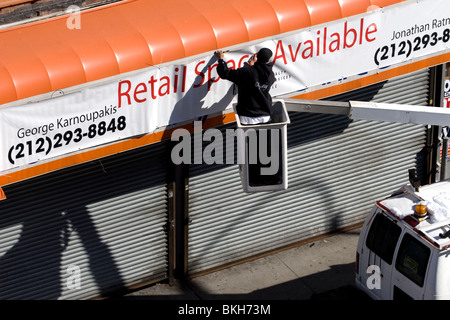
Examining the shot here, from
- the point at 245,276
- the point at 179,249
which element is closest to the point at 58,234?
the point at 179,249

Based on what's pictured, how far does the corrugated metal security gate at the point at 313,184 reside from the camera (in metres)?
14.2

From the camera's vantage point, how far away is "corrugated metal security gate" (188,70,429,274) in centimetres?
1423

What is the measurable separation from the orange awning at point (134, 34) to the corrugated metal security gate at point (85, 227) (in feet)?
5.50

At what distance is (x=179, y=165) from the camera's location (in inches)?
536

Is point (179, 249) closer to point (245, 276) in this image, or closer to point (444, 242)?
point (245, 276)

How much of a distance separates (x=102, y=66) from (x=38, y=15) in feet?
5.88

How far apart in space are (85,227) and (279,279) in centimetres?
338

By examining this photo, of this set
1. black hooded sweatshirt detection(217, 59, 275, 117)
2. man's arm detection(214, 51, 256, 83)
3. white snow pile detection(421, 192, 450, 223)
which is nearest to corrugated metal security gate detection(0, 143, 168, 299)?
man's arm detection(214, 51, 256, 83)

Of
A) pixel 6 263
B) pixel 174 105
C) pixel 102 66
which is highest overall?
pixel 102 66

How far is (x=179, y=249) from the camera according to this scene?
14344 millimetres

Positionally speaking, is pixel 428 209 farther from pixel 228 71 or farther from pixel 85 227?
pixel 85 227

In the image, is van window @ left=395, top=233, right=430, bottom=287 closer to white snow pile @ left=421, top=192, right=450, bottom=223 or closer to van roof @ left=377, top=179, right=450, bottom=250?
van roof @ left=377, top=179, right=450, bottom=250

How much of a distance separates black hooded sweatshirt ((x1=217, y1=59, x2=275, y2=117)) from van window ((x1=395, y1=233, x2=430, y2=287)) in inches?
101

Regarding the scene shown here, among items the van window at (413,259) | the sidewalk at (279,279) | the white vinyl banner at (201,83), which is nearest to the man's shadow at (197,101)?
the white vinyl banner at (201,83)
